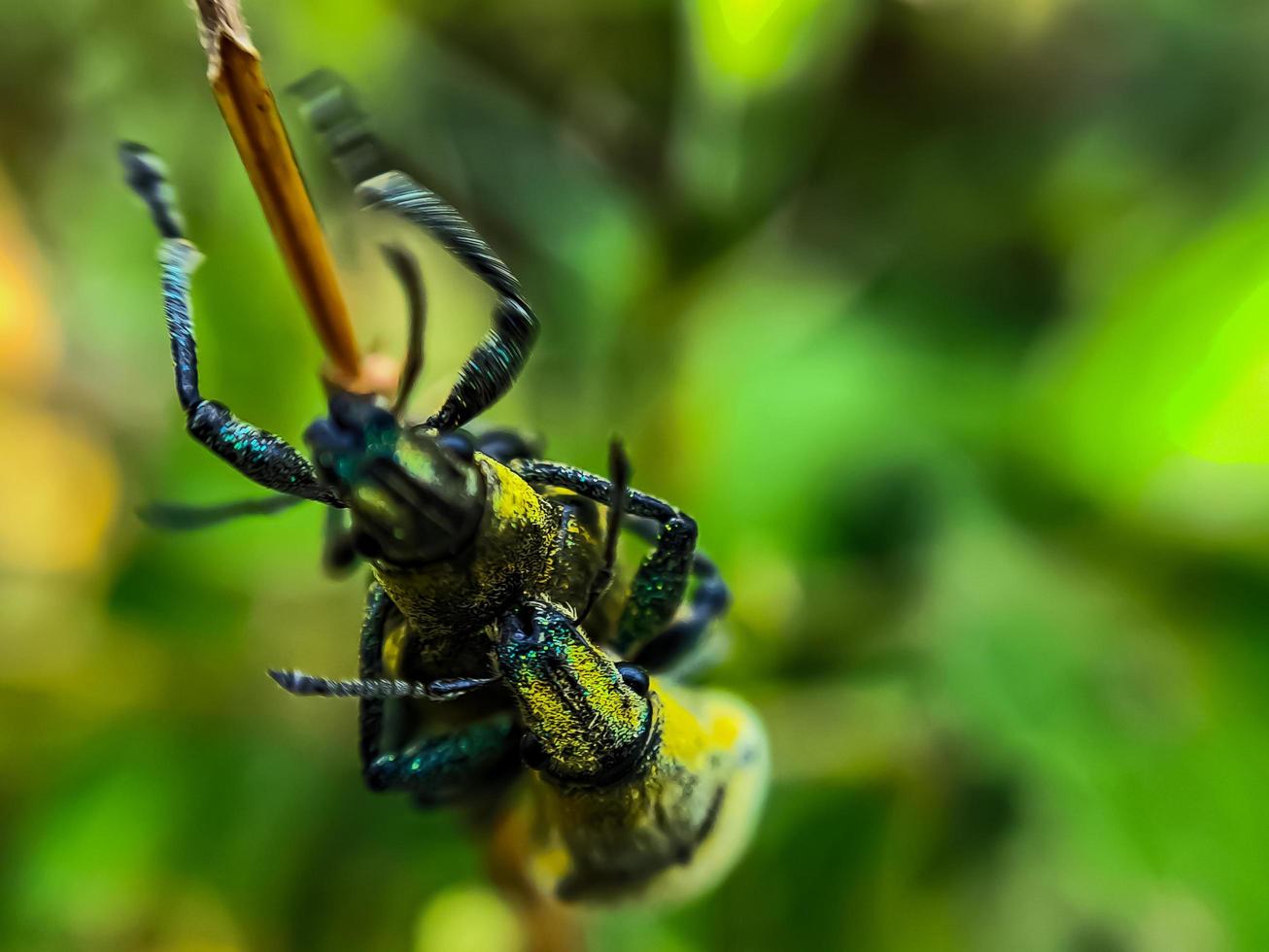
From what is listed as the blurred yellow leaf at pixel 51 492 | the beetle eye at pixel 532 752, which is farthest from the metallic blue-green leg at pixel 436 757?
the blurred yellow leaf at pixel 51 492

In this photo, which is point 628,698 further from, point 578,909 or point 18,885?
point 18,885

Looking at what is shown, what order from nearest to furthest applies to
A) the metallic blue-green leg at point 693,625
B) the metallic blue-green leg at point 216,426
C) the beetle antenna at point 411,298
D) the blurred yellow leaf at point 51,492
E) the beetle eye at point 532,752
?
the beetle antenna at point 411,298, the metallic blue-green leg at point 216,426, the beetle eye at point 532,752, the metallic blue-green leg at point 693,625, the blurred yellow leaf at point 51,492

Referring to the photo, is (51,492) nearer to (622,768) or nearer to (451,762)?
(451,762)

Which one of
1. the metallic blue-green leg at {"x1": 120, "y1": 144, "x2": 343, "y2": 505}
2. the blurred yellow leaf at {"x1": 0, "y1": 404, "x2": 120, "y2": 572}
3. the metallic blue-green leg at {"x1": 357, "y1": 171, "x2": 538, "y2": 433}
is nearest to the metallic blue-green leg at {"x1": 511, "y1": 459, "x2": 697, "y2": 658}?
the metallic blue-green leg at {"x1": 357, "y1": 171, "x2": 538, "y2": 433}

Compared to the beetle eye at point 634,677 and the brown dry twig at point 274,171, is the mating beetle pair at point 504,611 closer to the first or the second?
the beetle eye at point 634,677

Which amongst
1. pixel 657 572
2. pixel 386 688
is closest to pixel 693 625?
pixel 657 572

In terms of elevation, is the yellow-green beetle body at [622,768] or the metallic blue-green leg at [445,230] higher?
the metallic blue-green leg at [445,230]

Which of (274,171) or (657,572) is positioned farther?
(657,572)
